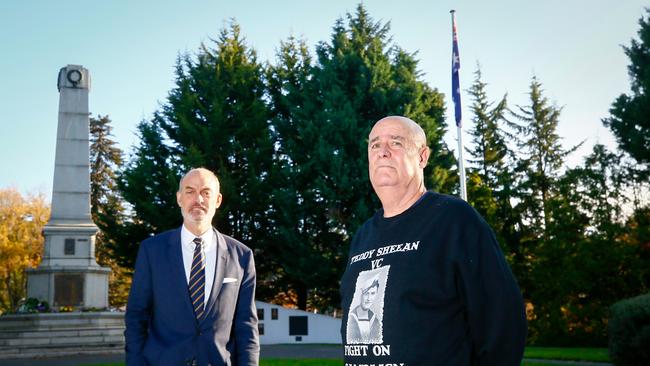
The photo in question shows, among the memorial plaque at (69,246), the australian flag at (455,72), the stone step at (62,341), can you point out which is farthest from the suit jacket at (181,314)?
the memorial plaque at (69,246)

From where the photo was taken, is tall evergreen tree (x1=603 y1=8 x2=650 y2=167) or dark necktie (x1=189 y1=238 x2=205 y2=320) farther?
tall evergreen tree (x1=603 y1=8 x2=650 y2=167)

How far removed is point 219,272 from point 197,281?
5.9 inches

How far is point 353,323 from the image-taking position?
8.98 ft

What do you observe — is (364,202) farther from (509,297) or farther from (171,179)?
(509,297)

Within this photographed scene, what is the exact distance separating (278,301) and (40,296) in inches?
491

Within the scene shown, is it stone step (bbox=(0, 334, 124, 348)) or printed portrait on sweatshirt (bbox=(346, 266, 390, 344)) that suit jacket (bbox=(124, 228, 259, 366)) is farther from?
stone step (bbox=(0, 334, 124, 348))

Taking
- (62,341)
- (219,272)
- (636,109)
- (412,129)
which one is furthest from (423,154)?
(636,109)

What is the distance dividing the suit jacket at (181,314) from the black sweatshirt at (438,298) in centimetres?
129

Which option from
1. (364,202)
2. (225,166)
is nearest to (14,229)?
(225,166)

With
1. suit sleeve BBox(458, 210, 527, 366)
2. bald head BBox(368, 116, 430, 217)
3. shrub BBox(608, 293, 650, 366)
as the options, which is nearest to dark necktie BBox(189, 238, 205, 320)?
bald head BBox(368, 116, 430, 217)

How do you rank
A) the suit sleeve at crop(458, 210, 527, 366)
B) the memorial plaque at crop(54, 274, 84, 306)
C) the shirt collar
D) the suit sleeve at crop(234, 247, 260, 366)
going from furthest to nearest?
1. the memorial plaque at crop(54, 274, 84, 306)
2. the shirt collar
3. the suit sleeve at crop(234, 247, 260, 366)
4. the suit sleeve at crop(458, 210, 527, 366)

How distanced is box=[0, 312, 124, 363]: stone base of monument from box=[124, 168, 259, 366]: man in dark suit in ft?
54.9

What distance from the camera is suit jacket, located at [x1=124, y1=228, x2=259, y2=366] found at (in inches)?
146

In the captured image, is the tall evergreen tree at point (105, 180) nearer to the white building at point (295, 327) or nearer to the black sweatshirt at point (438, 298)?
the white building at point (295, 327)
